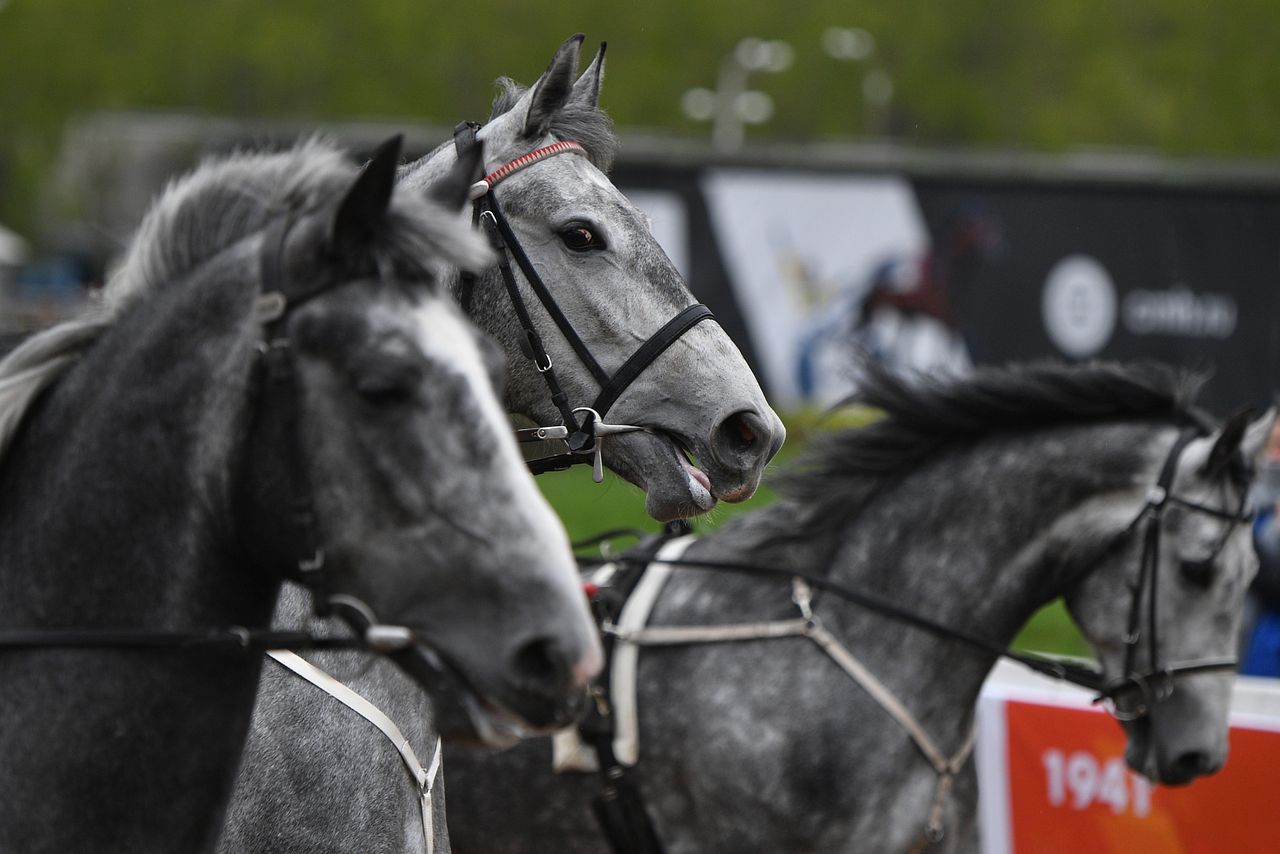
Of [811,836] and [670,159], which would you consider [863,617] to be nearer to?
[811,836]

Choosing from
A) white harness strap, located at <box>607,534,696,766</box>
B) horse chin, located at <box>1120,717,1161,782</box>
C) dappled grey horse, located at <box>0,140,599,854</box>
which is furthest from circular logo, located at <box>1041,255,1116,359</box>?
dappled grey horse, located at <box>0,140,599,854</box>

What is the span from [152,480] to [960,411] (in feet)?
10.6

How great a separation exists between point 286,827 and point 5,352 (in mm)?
964

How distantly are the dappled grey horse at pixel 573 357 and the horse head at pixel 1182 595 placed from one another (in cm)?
194

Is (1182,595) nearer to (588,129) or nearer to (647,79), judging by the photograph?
(588,129)

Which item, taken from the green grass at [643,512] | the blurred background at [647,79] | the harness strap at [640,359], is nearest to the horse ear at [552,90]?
the harness strap at [640,359]

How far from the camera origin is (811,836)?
4.41 m

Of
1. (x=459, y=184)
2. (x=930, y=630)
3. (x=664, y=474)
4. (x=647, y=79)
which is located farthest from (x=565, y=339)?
(x=647, y=79)

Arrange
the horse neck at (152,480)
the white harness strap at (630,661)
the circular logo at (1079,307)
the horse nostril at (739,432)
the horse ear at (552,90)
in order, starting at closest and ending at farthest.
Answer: the horse neck at (152,480) → the horse nostril at (739,432) → the horse ear at (552,90) → the white harness strap at (630,661) → the circular logo at (1079,307)

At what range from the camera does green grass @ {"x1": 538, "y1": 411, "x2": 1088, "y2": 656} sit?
8000mm

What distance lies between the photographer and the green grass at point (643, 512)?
8.00 meters

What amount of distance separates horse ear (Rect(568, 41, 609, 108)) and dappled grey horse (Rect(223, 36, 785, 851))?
13cm

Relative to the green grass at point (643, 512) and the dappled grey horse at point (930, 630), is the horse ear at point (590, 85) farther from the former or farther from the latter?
the dappled grey horse at point (930, 630)

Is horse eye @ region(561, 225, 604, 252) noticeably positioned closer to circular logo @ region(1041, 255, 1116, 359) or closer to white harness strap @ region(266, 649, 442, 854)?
white harness strap @ region(266, 649, 442, 854)
